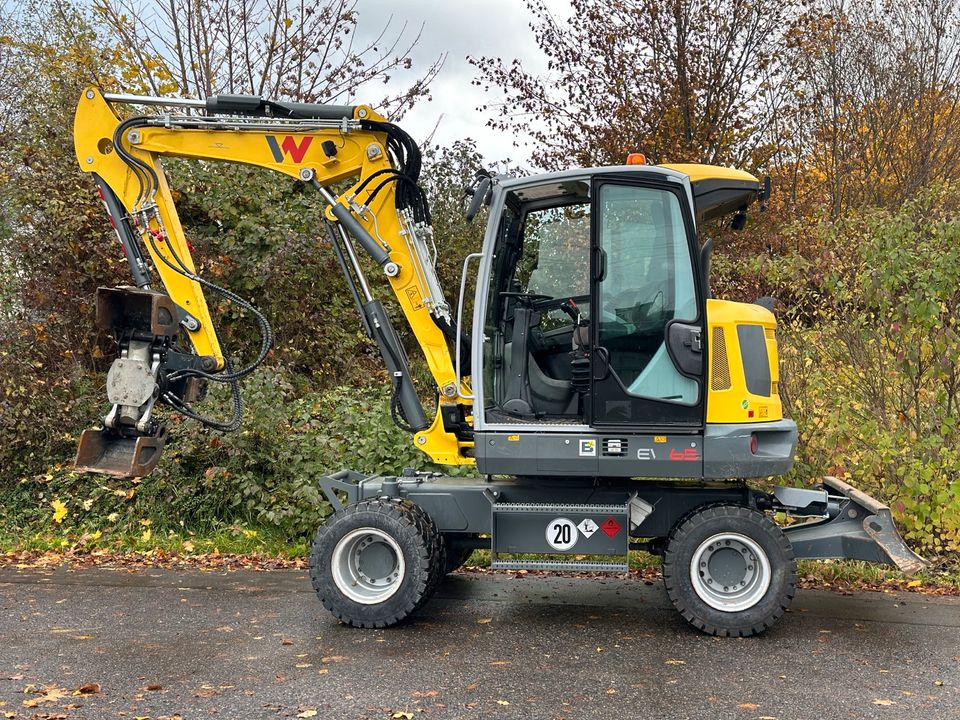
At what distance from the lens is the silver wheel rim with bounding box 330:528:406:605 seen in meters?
6.14

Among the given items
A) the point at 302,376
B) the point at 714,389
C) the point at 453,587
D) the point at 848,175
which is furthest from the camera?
the point at 848,175

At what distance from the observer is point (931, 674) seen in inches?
208

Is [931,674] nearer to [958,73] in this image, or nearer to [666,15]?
[666,15]

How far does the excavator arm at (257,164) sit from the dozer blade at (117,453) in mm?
114

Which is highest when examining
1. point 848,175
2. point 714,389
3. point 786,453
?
point 848,175

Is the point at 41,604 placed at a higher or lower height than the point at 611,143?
lower

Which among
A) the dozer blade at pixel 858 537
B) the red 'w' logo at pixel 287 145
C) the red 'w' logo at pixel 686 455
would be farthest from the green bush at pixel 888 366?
the red 'w' logo at pixel 287 145

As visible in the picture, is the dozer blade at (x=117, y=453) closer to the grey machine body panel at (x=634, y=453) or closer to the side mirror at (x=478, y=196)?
the grey machine body panel at (x=634, y=453)

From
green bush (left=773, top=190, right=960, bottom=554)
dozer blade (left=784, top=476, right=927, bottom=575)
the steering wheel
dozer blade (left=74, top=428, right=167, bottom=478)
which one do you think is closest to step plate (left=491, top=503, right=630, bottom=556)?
dozer blade (left=784, top=476, right=927, bottom=575)

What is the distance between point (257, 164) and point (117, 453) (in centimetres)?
208

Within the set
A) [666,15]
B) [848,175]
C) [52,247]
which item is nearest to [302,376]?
[52,247]

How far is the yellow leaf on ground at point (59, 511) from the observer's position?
8.86m

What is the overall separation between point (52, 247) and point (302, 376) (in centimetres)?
296

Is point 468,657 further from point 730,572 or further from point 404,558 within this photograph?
point 730,572
